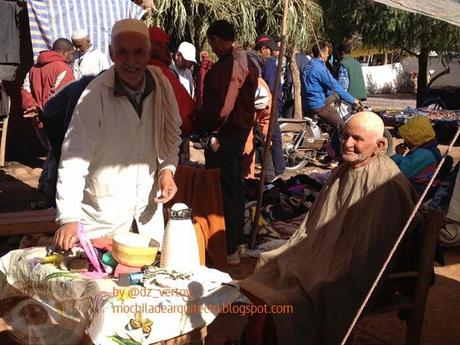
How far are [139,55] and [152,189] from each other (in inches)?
29.7

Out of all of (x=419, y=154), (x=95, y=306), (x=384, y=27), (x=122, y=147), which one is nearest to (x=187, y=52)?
(x=419, y=154)

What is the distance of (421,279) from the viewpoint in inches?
128

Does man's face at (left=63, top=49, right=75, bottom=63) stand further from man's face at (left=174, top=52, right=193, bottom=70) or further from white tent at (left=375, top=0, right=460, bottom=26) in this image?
white tent at (left=375, top=0, right=460, bottom=26)

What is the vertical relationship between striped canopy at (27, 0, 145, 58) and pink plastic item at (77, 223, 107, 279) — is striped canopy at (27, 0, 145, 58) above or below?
above

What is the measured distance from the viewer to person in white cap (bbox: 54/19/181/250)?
2.80 metres

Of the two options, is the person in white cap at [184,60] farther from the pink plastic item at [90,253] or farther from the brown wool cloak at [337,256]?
the pink plastic item at [90,253]

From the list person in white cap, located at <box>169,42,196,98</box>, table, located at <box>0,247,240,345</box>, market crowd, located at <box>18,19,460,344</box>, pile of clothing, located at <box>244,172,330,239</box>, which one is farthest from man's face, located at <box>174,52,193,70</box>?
table, located at <box>0,247,240,345</box>

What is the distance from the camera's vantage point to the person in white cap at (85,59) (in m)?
6.67

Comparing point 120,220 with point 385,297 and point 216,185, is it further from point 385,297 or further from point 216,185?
point 216,185

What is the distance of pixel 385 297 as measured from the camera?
340 cm

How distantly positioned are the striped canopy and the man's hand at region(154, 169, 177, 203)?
198 inches

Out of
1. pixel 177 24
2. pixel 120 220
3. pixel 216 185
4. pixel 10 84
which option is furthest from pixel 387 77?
pixel 120 220

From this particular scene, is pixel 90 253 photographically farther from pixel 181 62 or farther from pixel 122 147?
pixel 181 62

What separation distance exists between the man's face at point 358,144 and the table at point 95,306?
1.31m
